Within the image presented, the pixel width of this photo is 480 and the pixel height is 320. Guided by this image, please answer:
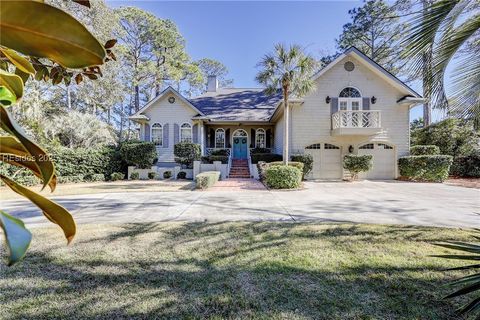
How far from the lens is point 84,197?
10.3 m

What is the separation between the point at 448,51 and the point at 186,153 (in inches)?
655

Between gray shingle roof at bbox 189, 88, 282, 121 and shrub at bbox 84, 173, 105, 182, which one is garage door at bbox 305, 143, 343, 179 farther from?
shrub at bbox 84, 173, 105, 182

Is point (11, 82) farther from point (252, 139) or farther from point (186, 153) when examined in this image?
point (252, 139)

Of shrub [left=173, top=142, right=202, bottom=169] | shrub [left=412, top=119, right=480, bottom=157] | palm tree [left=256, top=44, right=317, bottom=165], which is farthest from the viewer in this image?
shrub [left=412, top=119, right=480, bottom=157]

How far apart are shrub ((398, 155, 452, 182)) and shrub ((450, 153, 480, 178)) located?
174 inches

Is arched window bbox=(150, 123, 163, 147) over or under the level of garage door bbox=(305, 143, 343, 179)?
over

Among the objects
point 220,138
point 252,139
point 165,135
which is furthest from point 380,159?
point 165,135

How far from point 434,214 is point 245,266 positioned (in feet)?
21.0

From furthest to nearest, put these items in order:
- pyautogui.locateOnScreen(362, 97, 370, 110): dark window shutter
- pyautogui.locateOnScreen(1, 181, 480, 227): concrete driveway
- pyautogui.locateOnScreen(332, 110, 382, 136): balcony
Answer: pyautogui.locateOnScreen(362, 97, 370, 110): dark window shutter → pyautogui.locateOnScreen(332, 110, 382, 136): balcony → pyautogui.locateOnScreen(1, 181, 480, 227): concrete driveway

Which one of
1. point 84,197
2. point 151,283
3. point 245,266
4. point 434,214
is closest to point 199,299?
point 151,283

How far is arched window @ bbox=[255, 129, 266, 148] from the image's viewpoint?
848 inches

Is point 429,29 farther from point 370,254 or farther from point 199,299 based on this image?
point 199,299

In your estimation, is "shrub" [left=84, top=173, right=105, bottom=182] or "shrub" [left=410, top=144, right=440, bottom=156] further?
"shrub" [left=410, top=144, right=440, bottom=156]

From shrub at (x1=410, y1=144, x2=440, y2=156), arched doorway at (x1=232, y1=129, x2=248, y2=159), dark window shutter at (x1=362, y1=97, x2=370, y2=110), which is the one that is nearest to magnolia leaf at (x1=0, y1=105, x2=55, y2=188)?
dark window shutter at (x1=362, y1=97, x2=370, y2=110)
